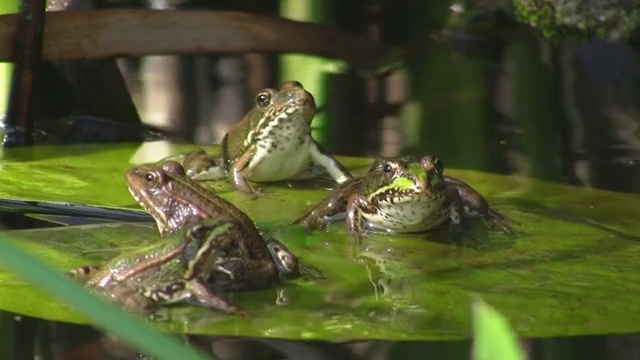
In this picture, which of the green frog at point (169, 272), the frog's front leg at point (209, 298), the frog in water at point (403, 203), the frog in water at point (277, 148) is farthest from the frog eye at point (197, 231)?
the frog in water at point (277, 148)

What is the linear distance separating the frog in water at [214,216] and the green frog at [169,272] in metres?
0.10

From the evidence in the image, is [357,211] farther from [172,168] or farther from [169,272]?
[169,272]

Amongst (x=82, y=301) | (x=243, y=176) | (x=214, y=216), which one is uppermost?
(x=82, y=301)

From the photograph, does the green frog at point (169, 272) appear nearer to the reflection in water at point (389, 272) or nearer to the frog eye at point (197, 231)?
the frog eye at point (197, 231)

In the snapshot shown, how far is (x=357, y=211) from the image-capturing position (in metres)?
4.43

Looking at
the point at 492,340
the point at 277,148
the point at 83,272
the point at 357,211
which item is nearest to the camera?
the point at 492,340

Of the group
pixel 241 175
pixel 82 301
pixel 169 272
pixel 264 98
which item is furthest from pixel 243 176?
pixel 82 301

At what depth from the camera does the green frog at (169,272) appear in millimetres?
3227

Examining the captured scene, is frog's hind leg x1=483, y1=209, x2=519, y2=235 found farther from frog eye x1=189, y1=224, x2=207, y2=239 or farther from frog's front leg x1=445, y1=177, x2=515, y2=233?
frog eye x1=189, y1=224, x2=207, y2=239

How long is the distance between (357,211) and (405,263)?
550 mm

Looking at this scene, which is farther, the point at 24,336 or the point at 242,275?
Answer: the point at 242,275

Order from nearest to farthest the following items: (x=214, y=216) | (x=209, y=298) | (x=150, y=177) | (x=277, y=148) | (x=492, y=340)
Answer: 1. (x=492, y=340)
2. (x=209, y=298)
3. (x=214, y=216)
4. (x=150, y=177)
5. (x=277, y=148)

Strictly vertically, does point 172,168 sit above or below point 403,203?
above

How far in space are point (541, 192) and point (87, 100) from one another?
8.96 feet
